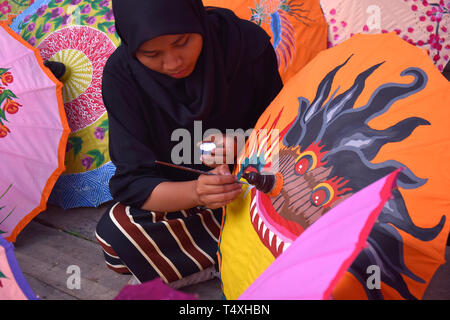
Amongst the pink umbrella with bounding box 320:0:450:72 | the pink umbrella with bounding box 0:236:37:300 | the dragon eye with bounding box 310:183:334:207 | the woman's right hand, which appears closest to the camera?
the pink umbrella with bounding box 0:236:37:300

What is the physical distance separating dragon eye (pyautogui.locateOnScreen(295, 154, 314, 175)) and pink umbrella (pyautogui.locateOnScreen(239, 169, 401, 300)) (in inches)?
8.7

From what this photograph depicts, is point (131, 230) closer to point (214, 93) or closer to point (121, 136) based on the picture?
point (121, 136)

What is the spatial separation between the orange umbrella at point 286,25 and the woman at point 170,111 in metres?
0.32

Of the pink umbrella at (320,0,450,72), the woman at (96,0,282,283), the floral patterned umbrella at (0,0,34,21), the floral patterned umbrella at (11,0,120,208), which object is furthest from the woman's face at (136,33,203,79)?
the floral patterned umbrella at (0,0,34,21)

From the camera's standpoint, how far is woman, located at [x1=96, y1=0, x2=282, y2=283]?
3.01 feet

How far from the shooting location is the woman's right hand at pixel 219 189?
85cm

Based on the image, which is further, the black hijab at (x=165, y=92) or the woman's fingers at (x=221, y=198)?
the black hijab at (x=165, y=92)

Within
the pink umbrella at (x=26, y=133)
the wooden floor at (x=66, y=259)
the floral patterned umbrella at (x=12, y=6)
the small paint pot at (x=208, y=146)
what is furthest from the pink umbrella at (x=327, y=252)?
the floral patterned umbrella at (x=12, y=6)

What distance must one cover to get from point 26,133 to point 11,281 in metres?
0.91

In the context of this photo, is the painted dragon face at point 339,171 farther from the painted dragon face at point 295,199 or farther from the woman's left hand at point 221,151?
the woman's left hand at point 221,151

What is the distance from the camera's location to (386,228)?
0.60 metres

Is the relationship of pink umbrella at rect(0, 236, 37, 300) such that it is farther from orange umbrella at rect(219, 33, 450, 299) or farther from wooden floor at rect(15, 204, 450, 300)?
wooden floor at rect(15, 204, 450, 300)
